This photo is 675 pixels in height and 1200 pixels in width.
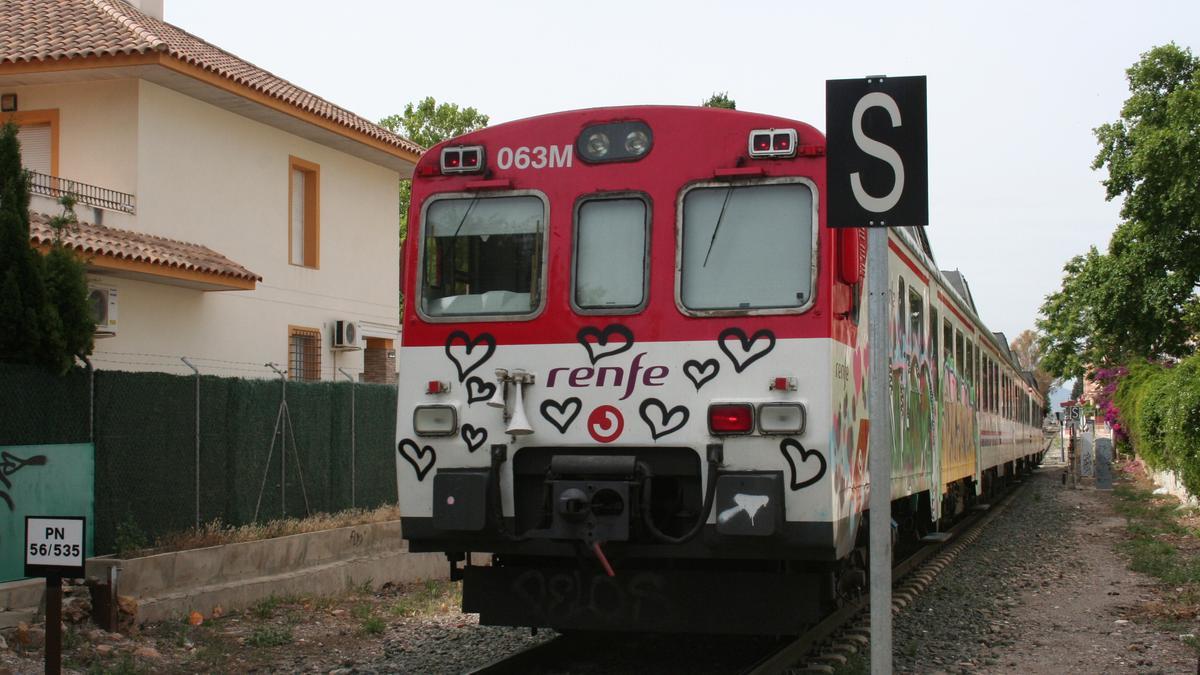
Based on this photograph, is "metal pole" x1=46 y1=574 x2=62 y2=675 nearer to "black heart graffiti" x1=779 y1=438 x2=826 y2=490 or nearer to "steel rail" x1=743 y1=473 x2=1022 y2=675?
"steel rail" x1=743 y1=473 x2=1022 y2=675

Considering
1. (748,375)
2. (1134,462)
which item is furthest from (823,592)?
(1134,462)

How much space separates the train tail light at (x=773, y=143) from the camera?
22.8 ft

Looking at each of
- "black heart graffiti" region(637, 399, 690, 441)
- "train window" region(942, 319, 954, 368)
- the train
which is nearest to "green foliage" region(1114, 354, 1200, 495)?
"train window" region(942, 319, 954, 368)

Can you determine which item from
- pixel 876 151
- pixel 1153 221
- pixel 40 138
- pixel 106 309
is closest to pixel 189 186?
pixel 40 138

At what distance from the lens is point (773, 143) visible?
6977mm

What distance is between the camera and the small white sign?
247 inches

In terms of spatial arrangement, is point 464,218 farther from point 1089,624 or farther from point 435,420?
point 1089,624

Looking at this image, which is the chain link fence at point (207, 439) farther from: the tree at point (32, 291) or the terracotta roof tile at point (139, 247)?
the terracotta roof tile at point (139, 247)

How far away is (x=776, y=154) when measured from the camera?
6.95 m

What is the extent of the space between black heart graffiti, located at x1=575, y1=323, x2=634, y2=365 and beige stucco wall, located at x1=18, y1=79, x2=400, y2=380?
9.78 metres

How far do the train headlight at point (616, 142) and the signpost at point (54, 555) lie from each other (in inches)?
133

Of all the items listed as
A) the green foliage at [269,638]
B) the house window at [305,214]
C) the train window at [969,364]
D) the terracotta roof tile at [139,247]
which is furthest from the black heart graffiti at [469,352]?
the house window at [305,214]

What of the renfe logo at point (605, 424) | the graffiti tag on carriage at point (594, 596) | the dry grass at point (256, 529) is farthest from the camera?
the dry grass at point (256, 529)

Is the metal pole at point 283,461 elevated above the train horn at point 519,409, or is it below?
below
